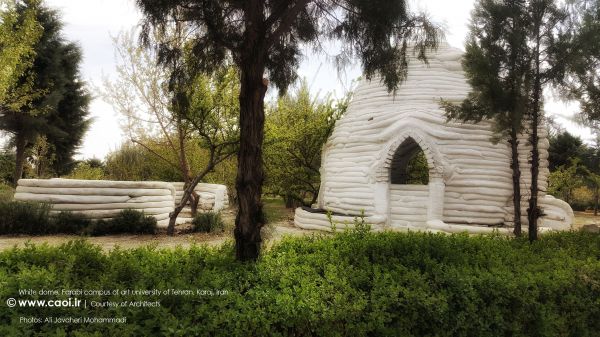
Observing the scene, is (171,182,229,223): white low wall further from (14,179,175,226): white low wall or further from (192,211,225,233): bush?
(14,179,175,226): white low wall

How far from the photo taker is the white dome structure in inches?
459

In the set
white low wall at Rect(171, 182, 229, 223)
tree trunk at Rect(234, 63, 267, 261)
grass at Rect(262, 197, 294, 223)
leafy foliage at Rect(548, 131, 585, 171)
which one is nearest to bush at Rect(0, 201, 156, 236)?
grass at Rect(262, 197, 294, 223)

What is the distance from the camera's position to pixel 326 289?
321 centimetres

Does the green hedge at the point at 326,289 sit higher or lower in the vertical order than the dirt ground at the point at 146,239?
higher

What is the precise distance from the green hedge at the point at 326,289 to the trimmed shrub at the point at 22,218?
23.8ft

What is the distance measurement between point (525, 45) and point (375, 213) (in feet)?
21.3

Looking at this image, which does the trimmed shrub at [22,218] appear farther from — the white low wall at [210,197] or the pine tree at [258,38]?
the pine tree at [258,38]

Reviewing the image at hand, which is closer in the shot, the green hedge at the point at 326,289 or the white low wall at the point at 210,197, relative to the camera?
the green hedge at the point at 326,289

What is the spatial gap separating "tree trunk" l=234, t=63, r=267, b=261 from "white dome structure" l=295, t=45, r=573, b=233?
25.4 feet

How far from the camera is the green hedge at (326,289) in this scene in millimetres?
2684

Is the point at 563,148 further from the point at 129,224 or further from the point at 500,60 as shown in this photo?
the point at 129,224

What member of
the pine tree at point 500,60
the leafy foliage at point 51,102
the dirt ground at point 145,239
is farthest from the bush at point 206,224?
the leafy foliage at point 51,102

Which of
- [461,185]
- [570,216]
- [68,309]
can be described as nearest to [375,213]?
[461,185]

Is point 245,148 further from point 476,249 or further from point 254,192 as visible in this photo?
point 476,249
